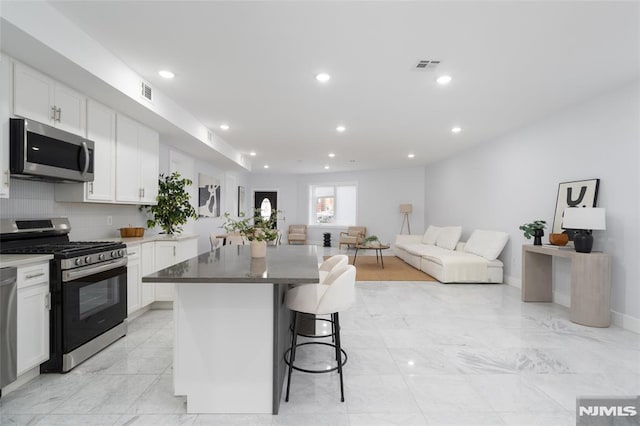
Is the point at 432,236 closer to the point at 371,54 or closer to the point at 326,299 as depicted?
the point at 371,54

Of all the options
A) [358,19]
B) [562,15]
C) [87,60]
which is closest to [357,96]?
[358,19]

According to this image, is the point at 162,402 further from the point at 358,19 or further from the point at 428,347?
the point at 358,19

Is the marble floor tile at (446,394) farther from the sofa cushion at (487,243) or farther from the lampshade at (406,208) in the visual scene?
the lampshade at (406,208)

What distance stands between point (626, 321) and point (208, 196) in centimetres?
731

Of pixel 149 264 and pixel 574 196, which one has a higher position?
pixel 574 196

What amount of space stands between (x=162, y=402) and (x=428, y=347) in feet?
7.36

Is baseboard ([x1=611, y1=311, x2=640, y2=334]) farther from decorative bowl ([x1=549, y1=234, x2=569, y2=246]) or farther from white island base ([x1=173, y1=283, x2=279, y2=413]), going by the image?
white island base ([x1=173, y1=283, x2=279, y2=413])

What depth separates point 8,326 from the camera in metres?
2.16

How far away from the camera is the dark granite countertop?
5.94 feet

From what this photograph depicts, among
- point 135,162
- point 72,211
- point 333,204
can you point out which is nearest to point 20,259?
point 72,211

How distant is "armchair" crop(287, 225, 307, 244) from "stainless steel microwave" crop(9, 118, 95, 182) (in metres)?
8.42

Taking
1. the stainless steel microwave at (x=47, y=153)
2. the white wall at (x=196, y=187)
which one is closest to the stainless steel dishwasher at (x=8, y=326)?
the stainless steel microwave at (x=47, y=153)

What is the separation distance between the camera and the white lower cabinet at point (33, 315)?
89.5 inches

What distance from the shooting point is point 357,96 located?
408 cm
